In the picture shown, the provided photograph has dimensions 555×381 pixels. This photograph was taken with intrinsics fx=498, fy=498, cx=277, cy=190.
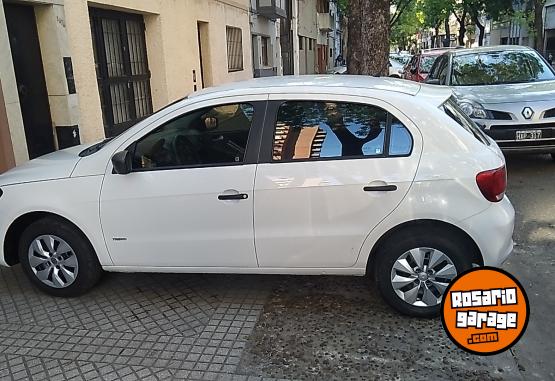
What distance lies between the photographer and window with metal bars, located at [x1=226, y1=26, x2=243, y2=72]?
573 inches

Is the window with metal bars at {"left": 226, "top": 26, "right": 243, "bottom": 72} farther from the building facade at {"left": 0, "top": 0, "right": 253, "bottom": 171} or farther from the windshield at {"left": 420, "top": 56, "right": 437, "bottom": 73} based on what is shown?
the windshield at {"left": 420, "top": 56, "right": 437, "bottom": 73}

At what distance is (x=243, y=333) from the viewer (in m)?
3.33

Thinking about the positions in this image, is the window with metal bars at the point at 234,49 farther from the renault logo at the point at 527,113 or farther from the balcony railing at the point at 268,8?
the renault logo at the point at 527,113

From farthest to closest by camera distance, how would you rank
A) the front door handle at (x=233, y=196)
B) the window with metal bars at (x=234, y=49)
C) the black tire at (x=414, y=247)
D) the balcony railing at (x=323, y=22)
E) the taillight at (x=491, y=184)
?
the balcony railing at (x=323, y=22)
the window with metal bars at (x=234, y=49)
the front door handle at (x=233, y=196)
the black tire at (x=414, y=247)
the taillight at (x=491, y=184)

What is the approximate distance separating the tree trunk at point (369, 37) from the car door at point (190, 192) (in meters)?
4.53

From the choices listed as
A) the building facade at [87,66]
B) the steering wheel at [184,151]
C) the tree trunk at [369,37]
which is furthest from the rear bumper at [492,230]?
the building facade at [87,66]

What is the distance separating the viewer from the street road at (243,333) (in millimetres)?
2928

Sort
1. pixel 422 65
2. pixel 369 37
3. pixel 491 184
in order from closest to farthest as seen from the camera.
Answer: pixel 491 184 < pixel 369 37 < pixel 422 65

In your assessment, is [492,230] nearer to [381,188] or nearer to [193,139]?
[381,188]

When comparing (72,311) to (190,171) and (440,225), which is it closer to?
(190,171)

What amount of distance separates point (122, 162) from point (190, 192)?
0.53 m

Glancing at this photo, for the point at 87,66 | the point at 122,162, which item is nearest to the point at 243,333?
the point at 122,162

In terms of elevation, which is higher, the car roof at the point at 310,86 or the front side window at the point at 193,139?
the car roof at the point at 310,86

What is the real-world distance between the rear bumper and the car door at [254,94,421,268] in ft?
1.65
